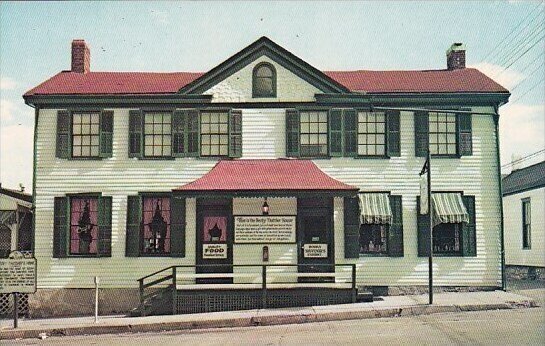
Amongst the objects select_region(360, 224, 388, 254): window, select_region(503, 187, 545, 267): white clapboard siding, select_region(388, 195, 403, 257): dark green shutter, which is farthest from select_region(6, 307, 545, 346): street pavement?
select_region(503, 187, 545, 267): white clapboard siding

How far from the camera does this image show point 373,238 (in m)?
21.1

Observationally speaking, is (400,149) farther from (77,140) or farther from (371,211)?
(77,140)

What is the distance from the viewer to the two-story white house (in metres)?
20.9

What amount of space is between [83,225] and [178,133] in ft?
13.3

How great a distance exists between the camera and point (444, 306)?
699 inches

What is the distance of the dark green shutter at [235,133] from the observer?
21.5 meters

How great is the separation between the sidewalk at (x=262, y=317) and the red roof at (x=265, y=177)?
135 inches

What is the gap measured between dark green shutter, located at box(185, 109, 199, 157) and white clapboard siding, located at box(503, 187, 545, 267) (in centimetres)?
1291

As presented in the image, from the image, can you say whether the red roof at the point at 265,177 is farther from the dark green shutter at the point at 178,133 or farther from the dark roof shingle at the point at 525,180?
the dark roof shingle at the point at 525,180

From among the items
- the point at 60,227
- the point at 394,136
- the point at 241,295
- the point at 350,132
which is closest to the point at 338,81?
the point at 350,132

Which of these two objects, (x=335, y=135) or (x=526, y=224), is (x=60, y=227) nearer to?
(x=335, y=135)

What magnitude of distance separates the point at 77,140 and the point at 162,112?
279 cm

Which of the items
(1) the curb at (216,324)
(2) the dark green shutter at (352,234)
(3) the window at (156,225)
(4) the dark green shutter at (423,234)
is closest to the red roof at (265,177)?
(2) the dark green shutter at (352,234)

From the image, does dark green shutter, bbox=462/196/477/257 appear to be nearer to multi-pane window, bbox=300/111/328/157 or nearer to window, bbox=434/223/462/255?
window, bbox=434/223/462/255
